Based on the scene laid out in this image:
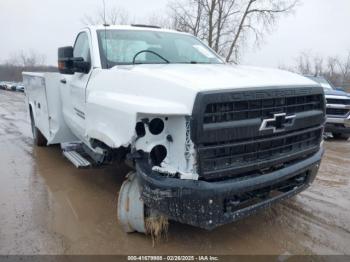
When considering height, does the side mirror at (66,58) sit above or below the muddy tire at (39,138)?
above

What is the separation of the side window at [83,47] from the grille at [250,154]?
7.79ft

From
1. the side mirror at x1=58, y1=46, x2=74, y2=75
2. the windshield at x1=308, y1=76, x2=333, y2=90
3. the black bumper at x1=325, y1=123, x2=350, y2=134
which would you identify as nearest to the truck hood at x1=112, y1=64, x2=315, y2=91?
the side mirror at x1=58, y1=46, x2=74, y2=75

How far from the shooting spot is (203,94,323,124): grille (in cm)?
306

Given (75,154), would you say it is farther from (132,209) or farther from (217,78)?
(217,78)

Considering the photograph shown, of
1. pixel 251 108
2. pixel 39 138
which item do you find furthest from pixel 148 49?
pixel 39 138

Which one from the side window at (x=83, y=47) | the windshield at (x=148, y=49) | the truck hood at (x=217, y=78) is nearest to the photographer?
the truck hood at (x=217, y=78)

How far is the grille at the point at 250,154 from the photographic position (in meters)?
3.08

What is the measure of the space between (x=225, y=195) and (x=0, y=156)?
17.9 feet

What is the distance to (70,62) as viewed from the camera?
4.58 meters

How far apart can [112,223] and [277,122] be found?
2053 mm

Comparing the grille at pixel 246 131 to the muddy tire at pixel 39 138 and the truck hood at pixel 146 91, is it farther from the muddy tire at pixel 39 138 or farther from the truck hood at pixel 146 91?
the muddy tire at pixel 39 138

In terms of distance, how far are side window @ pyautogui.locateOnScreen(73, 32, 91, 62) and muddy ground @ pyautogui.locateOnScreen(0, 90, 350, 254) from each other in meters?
1.82

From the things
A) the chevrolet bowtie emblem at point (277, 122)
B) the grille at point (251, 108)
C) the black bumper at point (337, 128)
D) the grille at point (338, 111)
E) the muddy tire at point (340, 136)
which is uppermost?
the grille at point (251, 108)

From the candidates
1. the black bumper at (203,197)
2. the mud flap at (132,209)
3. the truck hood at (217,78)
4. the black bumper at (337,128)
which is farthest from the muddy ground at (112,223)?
the black bumper at (337,128)
